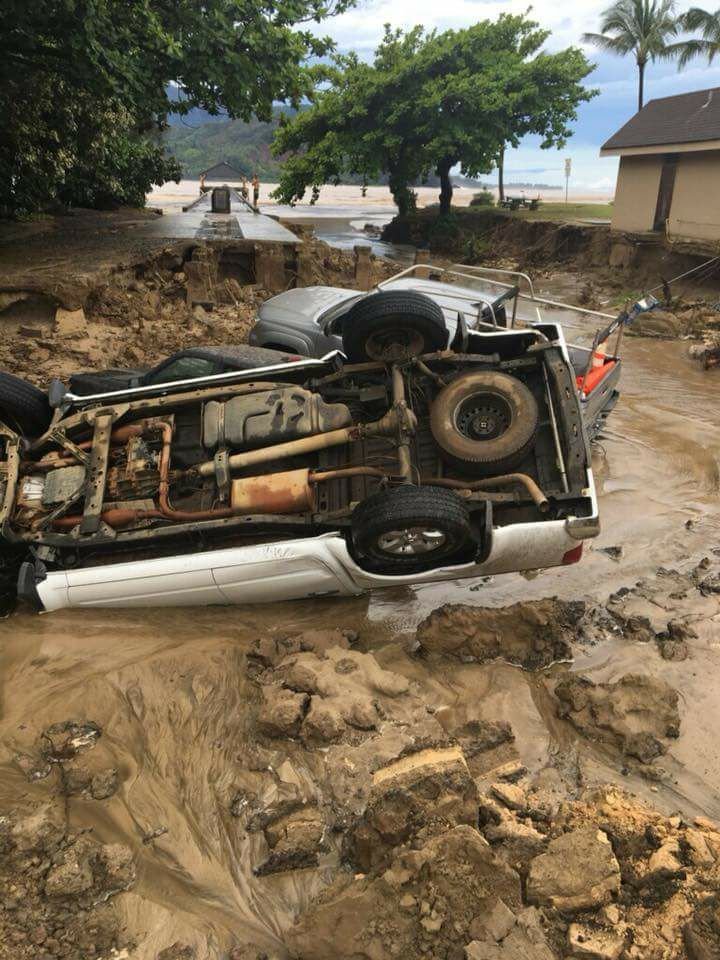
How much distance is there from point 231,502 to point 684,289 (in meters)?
16.8

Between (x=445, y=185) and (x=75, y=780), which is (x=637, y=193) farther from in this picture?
(x=75, y=780)

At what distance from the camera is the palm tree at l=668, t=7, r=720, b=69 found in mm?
28469

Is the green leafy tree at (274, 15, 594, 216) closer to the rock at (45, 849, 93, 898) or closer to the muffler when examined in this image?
the muffler

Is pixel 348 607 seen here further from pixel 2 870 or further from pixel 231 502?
pixel 2 870

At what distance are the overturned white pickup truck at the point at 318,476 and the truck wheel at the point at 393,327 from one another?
1 cm

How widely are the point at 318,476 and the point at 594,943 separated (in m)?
3.10

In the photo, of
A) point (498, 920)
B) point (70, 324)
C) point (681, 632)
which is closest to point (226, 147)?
point (70, 324)

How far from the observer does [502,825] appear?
2.79 metres

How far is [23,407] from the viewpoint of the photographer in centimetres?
530

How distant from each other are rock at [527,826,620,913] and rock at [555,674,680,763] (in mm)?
1210

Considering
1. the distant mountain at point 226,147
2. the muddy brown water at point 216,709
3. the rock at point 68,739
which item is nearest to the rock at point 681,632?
the muddy brown water at point 216,709

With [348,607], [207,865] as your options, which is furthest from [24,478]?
[207,865]

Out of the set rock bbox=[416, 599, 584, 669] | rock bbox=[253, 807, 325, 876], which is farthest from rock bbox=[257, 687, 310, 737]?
rock bbox=[416, 599, 584, 669]

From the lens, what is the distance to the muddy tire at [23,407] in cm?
526
